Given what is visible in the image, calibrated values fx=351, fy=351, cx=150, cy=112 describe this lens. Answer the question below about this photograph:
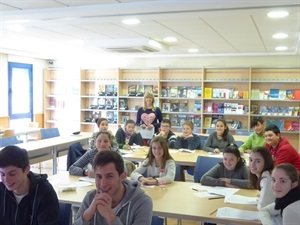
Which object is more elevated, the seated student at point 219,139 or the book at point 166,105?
the book at point 166,105

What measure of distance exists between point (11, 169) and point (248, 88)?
299 inches

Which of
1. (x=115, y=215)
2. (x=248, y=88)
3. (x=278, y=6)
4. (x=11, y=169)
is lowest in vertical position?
(x=115, y=215)

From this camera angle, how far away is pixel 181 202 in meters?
2.79

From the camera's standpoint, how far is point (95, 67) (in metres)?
10.0

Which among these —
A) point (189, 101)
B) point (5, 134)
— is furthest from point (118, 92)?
point (5, 134)

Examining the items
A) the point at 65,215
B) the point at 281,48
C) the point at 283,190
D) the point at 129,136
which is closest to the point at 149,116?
the point at 129,136

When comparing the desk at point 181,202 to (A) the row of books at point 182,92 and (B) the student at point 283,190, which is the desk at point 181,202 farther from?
(A) the row of books at point 182,92

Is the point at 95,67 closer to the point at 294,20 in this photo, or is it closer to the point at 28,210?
the point at 294,20

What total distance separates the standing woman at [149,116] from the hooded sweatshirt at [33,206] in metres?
4.35

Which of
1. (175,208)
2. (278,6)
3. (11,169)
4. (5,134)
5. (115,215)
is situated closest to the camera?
(115,215)

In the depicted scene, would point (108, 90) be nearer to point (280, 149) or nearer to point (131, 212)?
point (280, 149)

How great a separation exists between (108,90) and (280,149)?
6556 mm

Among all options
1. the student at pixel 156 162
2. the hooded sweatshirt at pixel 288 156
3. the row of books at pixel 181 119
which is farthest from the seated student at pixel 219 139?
the row of books at pixel 181 119

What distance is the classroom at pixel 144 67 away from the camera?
14.3 feet
